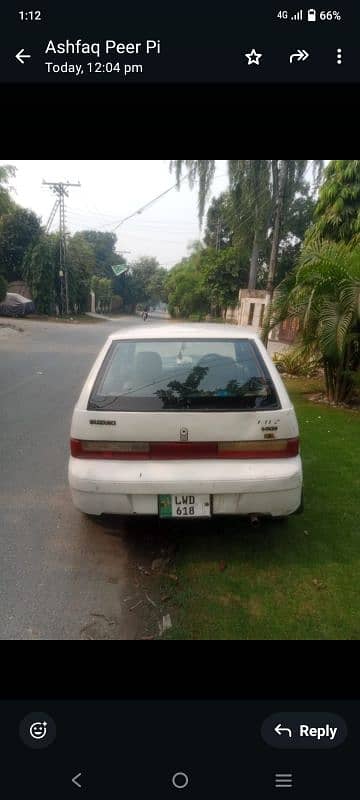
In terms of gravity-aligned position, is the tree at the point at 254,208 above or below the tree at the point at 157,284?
below

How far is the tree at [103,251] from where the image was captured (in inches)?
2223

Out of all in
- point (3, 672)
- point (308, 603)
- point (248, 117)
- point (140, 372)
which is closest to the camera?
point (3, 672)

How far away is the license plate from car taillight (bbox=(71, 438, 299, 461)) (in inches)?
8.6

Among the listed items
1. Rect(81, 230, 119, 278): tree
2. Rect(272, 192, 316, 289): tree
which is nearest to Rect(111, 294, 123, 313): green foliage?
Rect(81, 230, 119, 278): tree

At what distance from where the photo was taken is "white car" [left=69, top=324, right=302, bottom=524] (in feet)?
7.64

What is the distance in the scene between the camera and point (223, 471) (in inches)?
92.4

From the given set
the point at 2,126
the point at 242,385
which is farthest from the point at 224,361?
the point at 2,126

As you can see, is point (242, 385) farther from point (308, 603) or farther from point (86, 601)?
point (86, 601)

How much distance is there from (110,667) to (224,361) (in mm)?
2006

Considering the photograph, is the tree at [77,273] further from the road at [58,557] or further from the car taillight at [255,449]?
the car taillight at [255,449]

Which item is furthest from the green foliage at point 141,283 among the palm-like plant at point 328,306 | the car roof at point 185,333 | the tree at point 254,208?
the car roof at point 185,333

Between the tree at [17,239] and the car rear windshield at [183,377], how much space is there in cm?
3046

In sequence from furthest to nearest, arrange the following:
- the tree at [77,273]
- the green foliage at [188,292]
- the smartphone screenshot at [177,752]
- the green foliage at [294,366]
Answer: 1. the tree at [77,273]
2. the green foliage at [188,292]
3. the green foliage at [294,366]
4. the smartphone screenshot at [177,752]

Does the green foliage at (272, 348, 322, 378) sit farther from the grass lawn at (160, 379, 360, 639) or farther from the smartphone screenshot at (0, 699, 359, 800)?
the smartphone screenshot at (0, 699, 359, 800)
